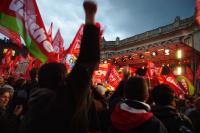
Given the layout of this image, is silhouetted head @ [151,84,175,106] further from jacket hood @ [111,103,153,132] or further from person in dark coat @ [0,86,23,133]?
person in dark coat @ [0,86,23,133]

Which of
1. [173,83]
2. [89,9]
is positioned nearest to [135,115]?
[89,9]

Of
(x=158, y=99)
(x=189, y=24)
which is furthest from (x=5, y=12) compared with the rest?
(x=189, y=24)

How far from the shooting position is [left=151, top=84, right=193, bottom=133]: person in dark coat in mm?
2869

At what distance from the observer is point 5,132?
3186 millimetres

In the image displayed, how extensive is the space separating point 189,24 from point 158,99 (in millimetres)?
42842

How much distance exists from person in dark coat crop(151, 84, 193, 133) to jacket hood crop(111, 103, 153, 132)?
0.51 metres

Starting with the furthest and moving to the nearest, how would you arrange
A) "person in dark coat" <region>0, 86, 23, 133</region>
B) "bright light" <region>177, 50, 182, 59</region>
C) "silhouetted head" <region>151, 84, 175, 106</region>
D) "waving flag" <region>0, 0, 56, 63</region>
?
"bright light" <region>177, 50, 182, 59</region>, "waving flag" <region>0, 0, 56, 63</region>, "person in dark coat" <region>0, 86, 23, 133</region>, "silhouetted head" <region>151, 84, 175, 106</region>

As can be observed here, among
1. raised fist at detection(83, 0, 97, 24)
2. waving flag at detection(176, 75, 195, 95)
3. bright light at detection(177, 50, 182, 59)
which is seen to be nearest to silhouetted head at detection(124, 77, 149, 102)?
raised fist at detection(83, 0, 97, 24)

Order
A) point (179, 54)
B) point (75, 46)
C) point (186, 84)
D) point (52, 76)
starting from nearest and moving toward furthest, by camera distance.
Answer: point (52, 76)
point (75, 46)
point (186, 84)
point (179, 54)

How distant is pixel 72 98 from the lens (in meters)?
Answer: 1.75

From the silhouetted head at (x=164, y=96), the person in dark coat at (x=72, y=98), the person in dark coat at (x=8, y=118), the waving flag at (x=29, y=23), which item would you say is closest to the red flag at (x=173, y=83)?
the waving flag at (x=29, y=23)

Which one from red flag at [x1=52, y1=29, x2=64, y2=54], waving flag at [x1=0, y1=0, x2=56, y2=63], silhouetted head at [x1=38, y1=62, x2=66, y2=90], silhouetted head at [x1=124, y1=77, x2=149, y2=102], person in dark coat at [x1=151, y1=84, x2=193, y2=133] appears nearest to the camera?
silhouetted head at [x1=38, y1=62, x2=66, y2=90]

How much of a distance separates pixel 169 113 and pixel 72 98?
1.55 meters

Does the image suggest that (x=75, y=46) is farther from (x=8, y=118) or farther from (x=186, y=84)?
(x=186, y=84)
